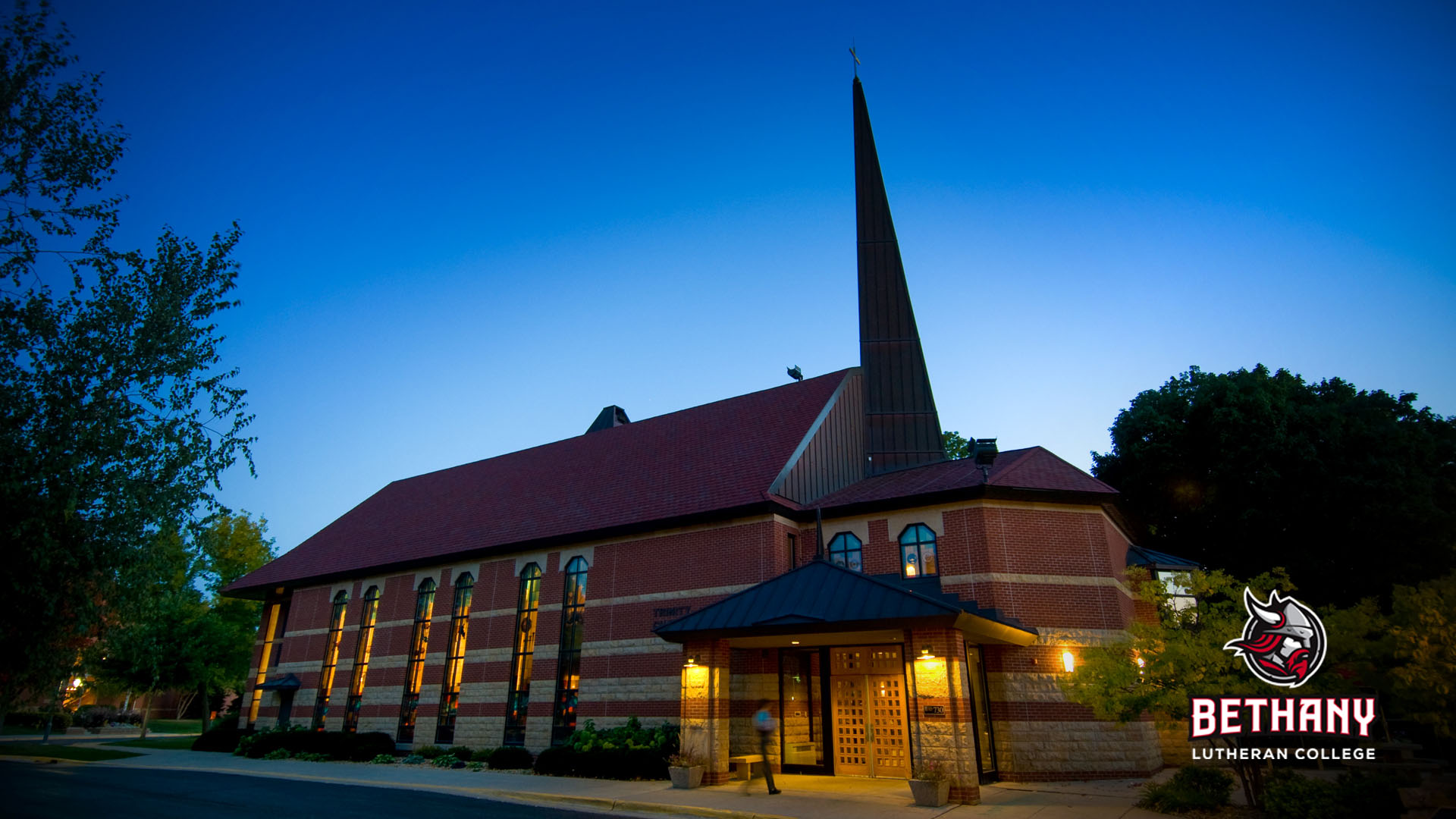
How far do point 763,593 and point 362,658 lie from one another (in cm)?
2029

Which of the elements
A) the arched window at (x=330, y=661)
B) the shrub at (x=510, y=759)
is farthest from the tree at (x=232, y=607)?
the shrub at (x=510, y=759)

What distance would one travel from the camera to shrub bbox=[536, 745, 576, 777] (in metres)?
19.1

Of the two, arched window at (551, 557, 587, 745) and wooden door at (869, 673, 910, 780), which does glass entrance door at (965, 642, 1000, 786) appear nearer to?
wooden door at (869, 673, 910, 780)

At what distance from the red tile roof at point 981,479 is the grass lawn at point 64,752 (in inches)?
1016

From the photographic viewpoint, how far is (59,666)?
10164 millimetres

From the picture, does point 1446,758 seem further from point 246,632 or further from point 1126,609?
point 246,632

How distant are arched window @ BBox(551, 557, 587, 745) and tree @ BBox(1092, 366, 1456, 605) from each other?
23.3m

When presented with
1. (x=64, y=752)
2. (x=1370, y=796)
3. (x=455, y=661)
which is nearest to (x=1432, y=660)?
(x=1370, y=796)

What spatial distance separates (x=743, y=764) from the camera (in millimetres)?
16562

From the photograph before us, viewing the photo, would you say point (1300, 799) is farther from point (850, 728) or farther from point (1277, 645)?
point (850, 728)

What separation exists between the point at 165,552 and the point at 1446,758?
28580 millimetres

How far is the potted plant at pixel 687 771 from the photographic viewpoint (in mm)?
16156

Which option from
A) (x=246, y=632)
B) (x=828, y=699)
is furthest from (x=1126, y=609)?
(x=246, y=632)

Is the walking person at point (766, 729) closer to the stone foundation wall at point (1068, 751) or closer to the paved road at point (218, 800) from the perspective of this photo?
the paved road at point (218, 800)
